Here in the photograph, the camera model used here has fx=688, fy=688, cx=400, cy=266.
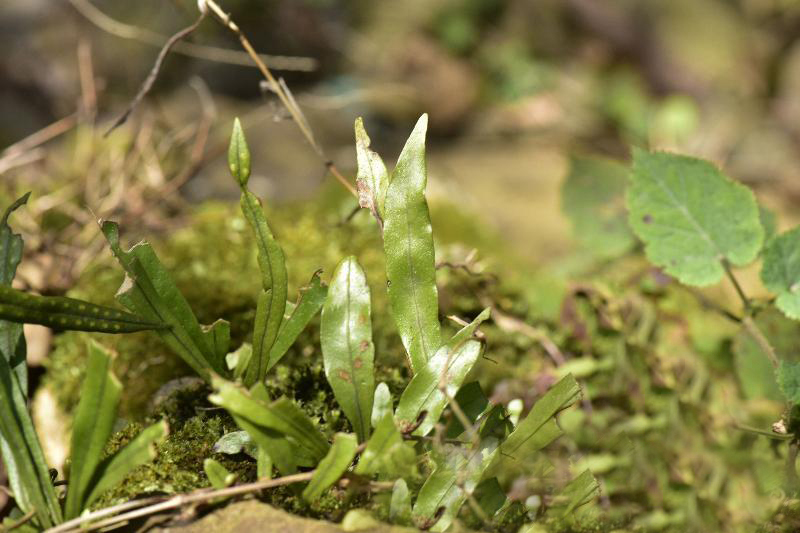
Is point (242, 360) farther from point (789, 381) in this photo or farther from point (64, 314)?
point (789, 381)

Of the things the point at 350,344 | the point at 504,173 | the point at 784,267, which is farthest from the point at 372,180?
the point at 504,173

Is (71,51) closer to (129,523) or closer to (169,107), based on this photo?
(169,107)

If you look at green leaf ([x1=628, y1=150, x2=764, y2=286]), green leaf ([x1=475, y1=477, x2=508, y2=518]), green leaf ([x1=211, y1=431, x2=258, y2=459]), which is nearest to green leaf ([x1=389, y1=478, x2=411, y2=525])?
green leaf ([x1=475, y1=477, x2=508, y2=518])

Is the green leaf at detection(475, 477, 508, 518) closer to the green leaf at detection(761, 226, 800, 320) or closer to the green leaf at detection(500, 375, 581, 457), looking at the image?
the green leaf at detection(500, 375, 581, 457)

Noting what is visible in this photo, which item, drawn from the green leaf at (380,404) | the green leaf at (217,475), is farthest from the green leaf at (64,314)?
the green leaf at (380,404)

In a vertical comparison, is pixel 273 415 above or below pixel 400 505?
above

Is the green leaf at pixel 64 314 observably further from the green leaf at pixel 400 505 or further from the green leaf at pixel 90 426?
the green leaf at pixel 400 505

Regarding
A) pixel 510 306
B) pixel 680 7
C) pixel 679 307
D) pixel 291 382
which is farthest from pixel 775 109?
pixel 291 382
